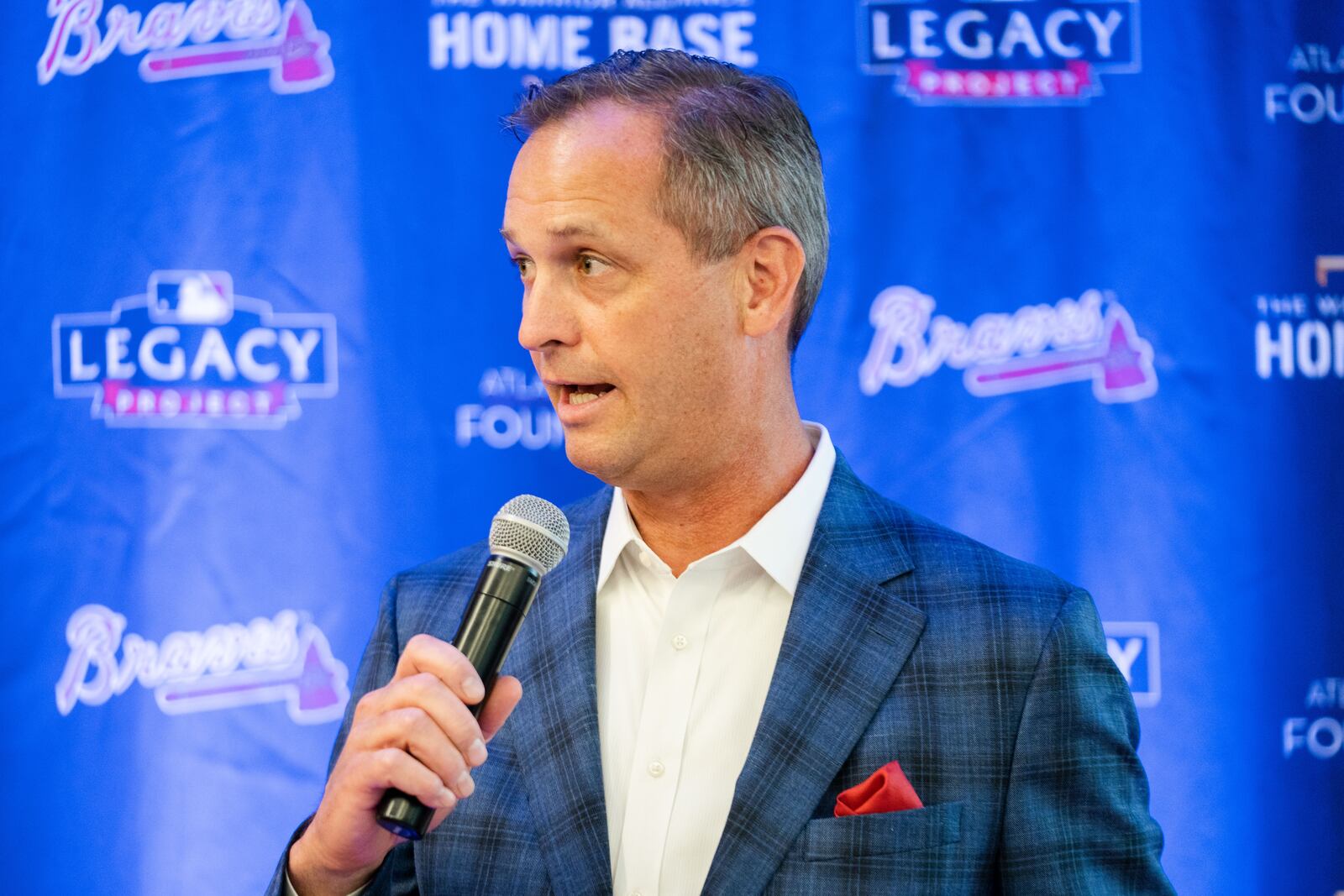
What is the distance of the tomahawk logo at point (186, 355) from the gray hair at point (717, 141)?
1169 millimetres

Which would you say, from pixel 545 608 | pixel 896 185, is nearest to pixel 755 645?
pixel 545 608

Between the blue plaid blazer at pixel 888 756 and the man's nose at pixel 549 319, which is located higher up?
the man's nose at pixel 549 319

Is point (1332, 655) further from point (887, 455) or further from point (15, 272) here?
point (15, 272)

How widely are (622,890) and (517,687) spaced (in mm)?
443

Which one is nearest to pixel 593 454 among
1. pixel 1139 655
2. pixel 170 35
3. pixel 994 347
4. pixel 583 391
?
pixel 583 391

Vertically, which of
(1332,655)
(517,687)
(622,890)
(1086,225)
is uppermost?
(1086,225)

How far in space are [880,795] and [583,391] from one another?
2.08 feet

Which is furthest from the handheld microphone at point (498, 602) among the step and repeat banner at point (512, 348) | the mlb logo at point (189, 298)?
the mlb logo at point (189, 298)

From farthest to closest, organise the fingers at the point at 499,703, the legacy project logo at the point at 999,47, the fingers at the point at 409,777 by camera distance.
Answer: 1. the legacy project logo at the point at 999,47
2. the fingers at the point at 499,703
3. the fingers at the point at 409,777

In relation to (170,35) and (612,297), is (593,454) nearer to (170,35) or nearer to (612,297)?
(612,297)

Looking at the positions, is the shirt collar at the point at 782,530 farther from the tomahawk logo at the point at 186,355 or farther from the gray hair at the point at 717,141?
the tomahawk logo at the point at 186,355

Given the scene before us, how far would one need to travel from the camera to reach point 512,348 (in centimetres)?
299

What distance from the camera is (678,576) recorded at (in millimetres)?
1918

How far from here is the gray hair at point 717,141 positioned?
1.83 m
